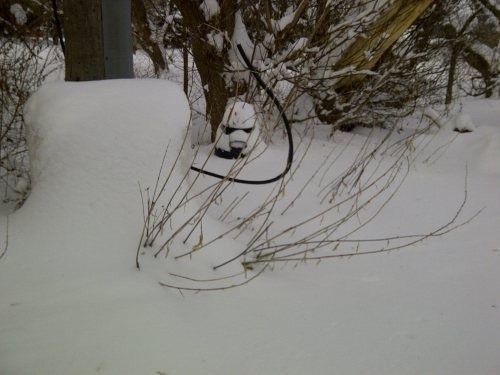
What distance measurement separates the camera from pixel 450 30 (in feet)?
19.0

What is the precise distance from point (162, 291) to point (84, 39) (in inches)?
48.2

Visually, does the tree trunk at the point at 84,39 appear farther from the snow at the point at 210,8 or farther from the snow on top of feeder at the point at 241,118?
the snow at the point at 210,8

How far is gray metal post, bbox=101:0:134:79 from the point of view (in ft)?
5.81

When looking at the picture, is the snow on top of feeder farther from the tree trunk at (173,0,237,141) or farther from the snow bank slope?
the snow bank slope

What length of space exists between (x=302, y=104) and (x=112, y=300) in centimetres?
372

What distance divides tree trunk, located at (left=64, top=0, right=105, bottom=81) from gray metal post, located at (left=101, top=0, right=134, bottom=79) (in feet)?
0.08

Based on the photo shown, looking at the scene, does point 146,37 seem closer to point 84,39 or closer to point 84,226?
point 84,39

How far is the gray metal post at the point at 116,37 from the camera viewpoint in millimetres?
1771

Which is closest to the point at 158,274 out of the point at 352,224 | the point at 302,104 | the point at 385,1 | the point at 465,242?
the point at 352,224

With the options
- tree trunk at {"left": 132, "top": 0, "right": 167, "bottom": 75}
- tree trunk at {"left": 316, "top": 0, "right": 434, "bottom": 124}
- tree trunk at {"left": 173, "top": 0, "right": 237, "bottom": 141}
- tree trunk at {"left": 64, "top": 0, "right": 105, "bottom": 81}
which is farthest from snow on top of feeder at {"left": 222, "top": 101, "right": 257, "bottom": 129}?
tree trunk at {"left": 132, "top": 0, "right": 167, "bottom": 75}

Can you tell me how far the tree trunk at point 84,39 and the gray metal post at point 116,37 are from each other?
23mm

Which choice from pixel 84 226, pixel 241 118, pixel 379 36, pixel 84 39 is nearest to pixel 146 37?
pixel 379 36

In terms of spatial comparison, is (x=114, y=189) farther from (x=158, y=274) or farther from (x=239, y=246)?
(x=239, y=246)

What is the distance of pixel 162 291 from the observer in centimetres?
142
